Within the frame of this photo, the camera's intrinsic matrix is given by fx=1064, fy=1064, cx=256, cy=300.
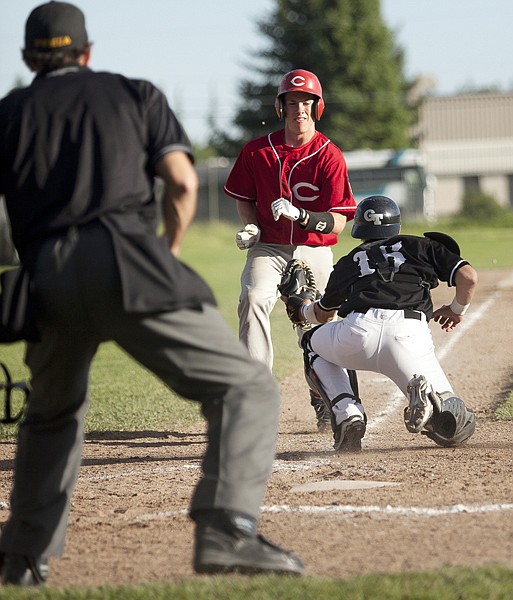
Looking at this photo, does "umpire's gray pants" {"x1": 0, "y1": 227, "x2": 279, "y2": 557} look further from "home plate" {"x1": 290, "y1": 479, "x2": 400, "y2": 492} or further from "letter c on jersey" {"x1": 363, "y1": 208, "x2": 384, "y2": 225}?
"letter c on jersey" {"x1": 363, "y1": 208, "x2": 384, "y2": 225}

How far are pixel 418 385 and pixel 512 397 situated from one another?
252 centimetres

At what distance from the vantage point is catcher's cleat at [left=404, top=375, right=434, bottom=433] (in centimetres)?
596

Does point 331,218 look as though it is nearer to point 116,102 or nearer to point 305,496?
point 305,496

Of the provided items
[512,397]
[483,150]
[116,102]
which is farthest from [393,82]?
[116,102]

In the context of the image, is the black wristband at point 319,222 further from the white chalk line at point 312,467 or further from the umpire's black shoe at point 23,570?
the umpire's black shoe at point 23,570

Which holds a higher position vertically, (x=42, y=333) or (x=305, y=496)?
(x=42, y=333)

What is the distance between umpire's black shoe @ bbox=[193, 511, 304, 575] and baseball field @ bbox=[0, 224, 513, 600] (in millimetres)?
65

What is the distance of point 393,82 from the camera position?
2334 inches

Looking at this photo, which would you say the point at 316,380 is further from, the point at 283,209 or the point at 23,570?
the point at 23,570

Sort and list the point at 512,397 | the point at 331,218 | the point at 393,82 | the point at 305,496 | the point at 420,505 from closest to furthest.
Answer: the point at 420,505 < the point at 305,496 < the point at 331,218 < the point at 512,397 < the point at 393,82

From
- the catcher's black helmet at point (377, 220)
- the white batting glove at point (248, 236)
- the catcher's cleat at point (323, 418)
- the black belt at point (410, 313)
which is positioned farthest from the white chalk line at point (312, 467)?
the white batting glove at point (248, 236)

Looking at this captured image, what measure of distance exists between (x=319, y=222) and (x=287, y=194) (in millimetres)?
467

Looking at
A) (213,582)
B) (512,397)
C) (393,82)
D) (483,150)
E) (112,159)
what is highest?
(112,159)

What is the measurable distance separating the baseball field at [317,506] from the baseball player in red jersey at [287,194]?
3.49 ft
